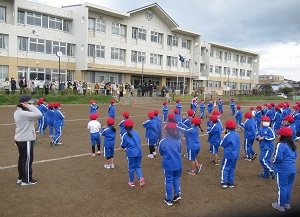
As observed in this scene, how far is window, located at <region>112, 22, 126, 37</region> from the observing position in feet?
117

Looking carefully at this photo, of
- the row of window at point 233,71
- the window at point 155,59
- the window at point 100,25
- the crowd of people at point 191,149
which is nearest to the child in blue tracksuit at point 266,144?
the crowd of people at point 191,149

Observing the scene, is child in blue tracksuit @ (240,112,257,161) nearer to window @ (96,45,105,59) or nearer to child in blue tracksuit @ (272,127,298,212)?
child in blue tracksuit @ (272,127,298,212)

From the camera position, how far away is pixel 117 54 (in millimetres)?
36188

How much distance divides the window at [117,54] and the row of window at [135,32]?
7.20ft

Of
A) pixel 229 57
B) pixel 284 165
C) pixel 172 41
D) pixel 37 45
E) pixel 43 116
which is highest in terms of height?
pixel 172 41

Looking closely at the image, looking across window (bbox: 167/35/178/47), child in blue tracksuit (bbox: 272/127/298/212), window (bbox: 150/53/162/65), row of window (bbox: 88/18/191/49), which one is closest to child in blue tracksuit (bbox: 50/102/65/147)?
child in blue tracksuit (bbox: 272/127/298/212)

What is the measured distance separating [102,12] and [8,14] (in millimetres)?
10945

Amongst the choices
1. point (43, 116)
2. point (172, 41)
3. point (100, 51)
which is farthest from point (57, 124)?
point (172, 41)

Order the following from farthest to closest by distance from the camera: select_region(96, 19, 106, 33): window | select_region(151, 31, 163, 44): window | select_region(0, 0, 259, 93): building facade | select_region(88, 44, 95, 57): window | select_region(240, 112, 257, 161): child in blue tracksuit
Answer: select_region(151, 31, 163, 44): window, select_region(96, 19, 106, 33): window, select_region(88, 44, 95, 57): window, select_region(0, 0, 259, 93): building facade, select_region(240, 112, 257, 161): child in blue tracksuit

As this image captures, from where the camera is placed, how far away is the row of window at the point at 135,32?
110 feet

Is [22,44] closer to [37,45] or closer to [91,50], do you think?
[37,45]

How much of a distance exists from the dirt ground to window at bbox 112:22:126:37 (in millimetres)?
29292

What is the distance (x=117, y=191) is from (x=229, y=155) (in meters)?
2.77

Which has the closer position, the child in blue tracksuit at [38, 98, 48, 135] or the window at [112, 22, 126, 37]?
the child in blue tracksuit at [38, 98, 48, 135]
